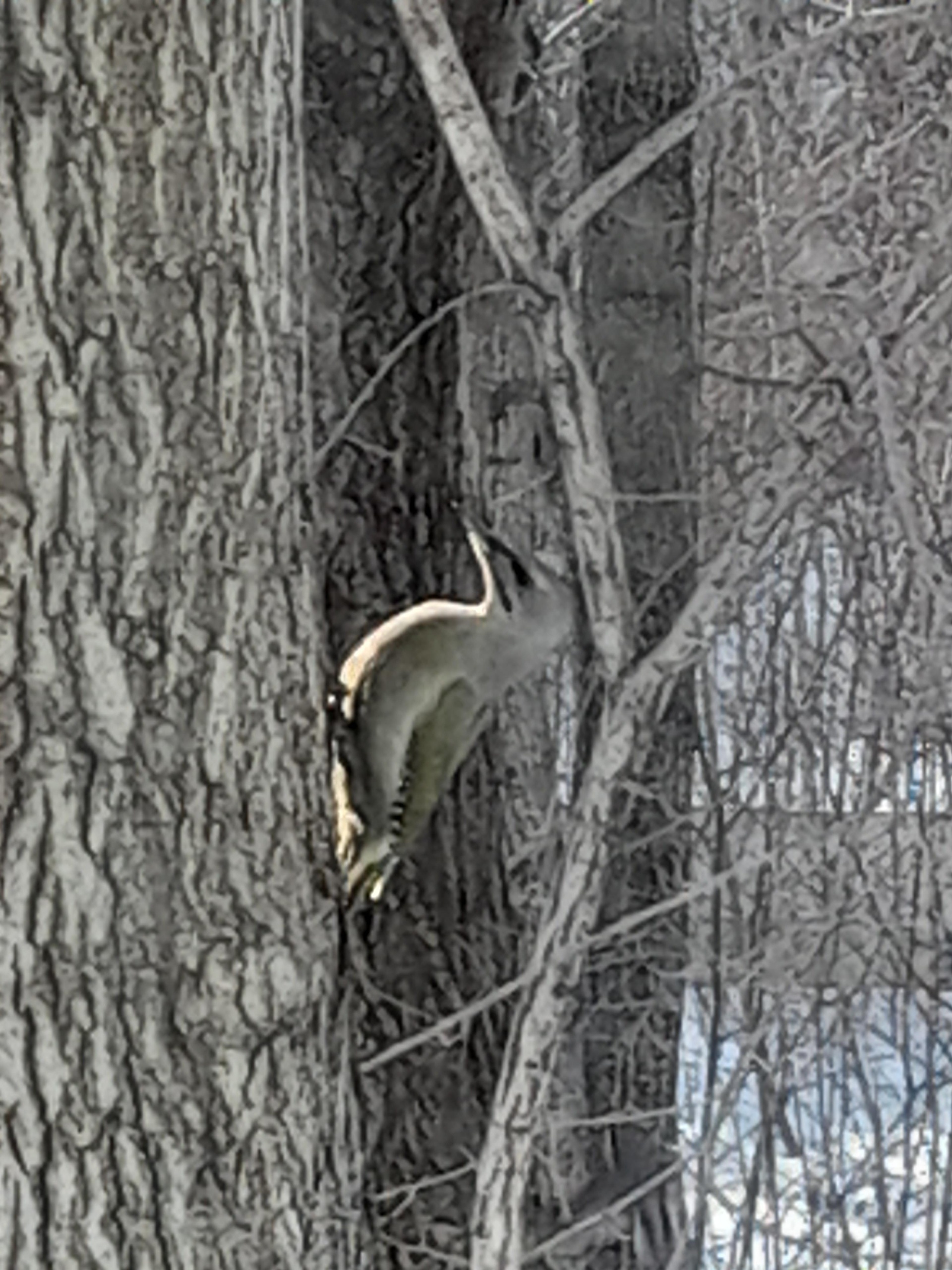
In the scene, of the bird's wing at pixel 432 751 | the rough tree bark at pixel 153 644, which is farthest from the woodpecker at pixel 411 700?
the rough tree bark at pixel 153 644

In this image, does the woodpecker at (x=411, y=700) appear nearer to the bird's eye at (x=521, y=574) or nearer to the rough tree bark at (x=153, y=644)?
the bird's eye at (x=521, y=574)

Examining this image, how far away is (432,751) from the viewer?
1683 mm

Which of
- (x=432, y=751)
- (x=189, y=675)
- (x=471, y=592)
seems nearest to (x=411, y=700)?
(x=432, y=751)

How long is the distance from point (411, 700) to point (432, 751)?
0.20 ft

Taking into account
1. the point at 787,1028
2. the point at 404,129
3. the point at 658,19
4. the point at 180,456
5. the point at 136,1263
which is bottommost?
the point at 787,1028

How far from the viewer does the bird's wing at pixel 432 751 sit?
65.3 inches

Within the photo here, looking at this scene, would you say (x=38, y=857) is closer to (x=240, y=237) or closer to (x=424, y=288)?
(x=240, y=237)

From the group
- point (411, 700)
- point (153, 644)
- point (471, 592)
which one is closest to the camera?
point (153, 644)

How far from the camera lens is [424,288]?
2135mm

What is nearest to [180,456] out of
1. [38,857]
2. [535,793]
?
[38,857]

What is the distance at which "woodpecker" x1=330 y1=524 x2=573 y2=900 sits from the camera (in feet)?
5.38

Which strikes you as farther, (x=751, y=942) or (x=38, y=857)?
(x=751, y=942)

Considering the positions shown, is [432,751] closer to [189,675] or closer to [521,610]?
[521,610]

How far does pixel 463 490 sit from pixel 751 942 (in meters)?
0.99
